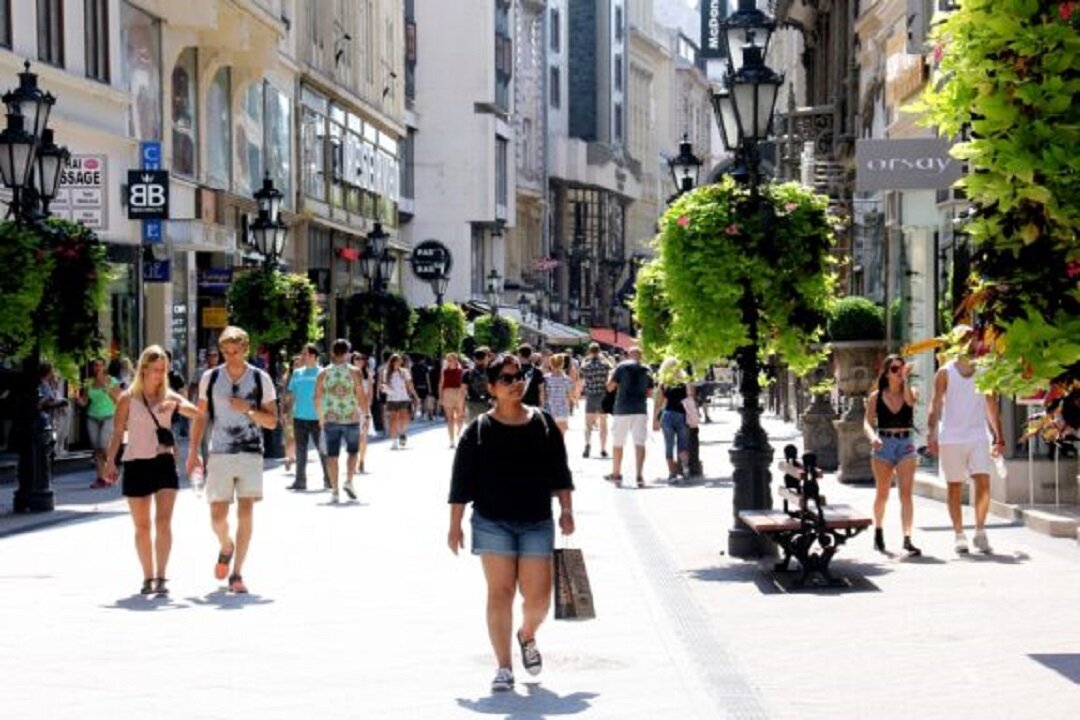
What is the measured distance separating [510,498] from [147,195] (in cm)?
2580

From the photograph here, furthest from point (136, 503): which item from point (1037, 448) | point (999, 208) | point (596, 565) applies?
point (1037, 448)

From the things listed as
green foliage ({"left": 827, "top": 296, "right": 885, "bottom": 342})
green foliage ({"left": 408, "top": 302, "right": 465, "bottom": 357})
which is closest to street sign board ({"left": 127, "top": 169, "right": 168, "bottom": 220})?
green foliage ({"left": 827, "top": 296, "right": 885, "bottom": 342})

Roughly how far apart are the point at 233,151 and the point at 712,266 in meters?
30.8

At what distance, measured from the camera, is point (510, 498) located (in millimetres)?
10891

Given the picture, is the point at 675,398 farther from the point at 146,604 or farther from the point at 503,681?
the point at 503,681

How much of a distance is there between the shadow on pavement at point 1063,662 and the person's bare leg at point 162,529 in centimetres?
606

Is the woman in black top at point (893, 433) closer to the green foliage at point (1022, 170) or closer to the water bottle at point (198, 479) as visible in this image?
the water bottle at point (198, 479)

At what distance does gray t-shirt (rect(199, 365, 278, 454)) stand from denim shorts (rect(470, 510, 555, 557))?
4539 millimetres

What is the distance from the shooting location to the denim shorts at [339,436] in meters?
24.6

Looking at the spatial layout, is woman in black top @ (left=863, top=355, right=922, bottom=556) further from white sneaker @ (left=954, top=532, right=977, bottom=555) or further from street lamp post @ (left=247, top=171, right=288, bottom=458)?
street lamp post @ (left=247, top=171, right=288, bottom=458)

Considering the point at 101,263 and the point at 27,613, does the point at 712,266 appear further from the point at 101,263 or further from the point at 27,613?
the point at 101,263

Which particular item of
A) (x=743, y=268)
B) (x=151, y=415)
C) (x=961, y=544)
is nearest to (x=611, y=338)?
(x=743, y=268)

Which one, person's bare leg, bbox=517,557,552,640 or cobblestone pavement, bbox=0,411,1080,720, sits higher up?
person's bare leg, bbox=517,557,552,640

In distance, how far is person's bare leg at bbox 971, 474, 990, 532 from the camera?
56.4 feet
